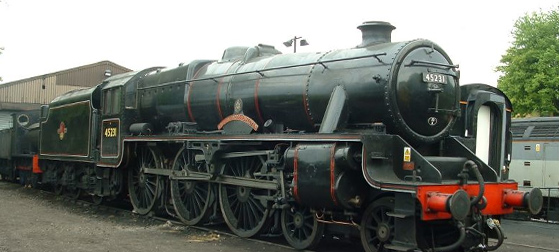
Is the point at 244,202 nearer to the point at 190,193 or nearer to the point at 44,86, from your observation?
the point at 190,193

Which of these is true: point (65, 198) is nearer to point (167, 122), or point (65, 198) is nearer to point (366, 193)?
point (167, 122)

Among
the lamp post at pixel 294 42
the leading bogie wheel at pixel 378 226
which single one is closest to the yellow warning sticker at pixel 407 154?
the leading bogie wheel at pixel 378 226

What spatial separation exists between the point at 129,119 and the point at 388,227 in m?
7.30

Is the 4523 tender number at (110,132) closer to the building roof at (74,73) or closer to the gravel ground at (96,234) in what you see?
the gravel ground at (96,234)

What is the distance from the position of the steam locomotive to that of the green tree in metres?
25.9

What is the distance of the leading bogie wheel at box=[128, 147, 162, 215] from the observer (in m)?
11.6

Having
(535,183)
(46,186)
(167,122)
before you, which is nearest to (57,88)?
(46,186)

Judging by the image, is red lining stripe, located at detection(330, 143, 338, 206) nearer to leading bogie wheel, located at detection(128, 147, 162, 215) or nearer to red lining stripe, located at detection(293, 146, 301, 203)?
red lining stripe, located at detection(293, 146, 301, 203)

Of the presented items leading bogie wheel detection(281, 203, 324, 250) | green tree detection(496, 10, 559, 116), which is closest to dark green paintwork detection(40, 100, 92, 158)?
leading bogie wheel detection(281, 203, 324, 250)

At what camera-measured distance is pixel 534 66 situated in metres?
34.0

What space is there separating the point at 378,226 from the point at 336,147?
1.14 meters

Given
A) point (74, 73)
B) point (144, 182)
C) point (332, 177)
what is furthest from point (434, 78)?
point (74, 73)

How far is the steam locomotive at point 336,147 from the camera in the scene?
7027 millimetres

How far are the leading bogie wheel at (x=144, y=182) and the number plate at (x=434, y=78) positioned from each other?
6.12 metres
